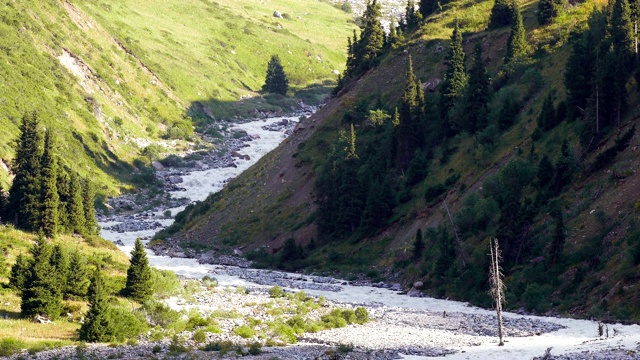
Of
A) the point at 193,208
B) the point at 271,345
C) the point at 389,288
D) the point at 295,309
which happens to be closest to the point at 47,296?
the point at 271,345

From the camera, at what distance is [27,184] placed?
78.5 meters

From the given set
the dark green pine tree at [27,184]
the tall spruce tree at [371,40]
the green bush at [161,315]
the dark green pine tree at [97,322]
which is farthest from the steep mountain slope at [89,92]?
the dark green pine tree at [97,322]

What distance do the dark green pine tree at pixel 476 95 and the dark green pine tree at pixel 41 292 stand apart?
50890 mm

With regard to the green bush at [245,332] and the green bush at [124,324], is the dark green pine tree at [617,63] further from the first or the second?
the green bush at [124,324]

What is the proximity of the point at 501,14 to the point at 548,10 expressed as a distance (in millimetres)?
7371

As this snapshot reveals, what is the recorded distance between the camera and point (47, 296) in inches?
1960

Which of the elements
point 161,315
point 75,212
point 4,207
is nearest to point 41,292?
point 161,315

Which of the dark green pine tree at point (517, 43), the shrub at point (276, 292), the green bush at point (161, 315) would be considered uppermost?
the dark green pine tree at point (517, 43)

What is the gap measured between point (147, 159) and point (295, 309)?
96114mm

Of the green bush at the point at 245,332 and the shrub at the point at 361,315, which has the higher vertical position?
the shrub at the point at 361,315

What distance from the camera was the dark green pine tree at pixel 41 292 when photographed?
4955cm

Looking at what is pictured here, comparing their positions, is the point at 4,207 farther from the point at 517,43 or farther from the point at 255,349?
the point at 517,43

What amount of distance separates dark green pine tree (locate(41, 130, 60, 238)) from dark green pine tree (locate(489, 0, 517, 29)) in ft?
183

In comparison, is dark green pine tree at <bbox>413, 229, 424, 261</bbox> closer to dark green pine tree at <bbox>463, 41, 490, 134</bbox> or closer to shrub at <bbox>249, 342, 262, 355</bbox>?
dark green pine tree at <bbox>463, 41, 490, 134</bbox>
